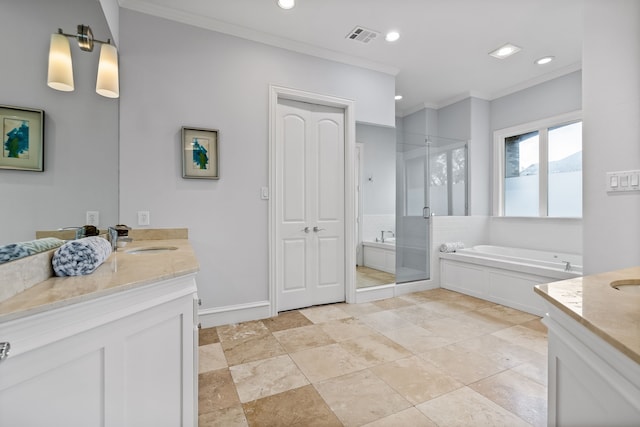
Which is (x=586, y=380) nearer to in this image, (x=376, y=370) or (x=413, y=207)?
(x=376, y=370)

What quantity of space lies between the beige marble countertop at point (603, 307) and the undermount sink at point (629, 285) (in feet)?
0.06

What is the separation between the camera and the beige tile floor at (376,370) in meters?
1.52

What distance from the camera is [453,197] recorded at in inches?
169

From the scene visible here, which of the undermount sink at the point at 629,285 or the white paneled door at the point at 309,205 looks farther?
the white paneled door at the point at 309,205

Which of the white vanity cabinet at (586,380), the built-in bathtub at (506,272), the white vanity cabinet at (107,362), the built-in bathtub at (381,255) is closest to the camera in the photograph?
the white vanity cabinet at (586,380)

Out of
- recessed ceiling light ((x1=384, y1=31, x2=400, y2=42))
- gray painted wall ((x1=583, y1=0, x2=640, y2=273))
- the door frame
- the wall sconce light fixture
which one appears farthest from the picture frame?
gray painted wall ((x1=583, y1=0, x2=640, y2=273))

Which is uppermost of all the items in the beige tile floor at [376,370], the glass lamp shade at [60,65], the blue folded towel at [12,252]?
the glass lamp shade at [60,65]

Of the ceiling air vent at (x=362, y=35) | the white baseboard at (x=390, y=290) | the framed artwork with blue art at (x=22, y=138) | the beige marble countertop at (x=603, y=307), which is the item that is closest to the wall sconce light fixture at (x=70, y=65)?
the framed artwork with blue art at (x=22, y=138)

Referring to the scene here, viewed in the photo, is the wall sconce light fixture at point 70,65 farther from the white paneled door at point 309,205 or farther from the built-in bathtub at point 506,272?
the built-in bathtub at point 506,272

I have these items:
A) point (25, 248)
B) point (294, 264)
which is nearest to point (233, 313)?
point (294, 264)

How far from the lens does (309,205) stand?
10.4 ft

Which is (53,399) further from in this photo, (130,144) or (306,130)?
(306,130)

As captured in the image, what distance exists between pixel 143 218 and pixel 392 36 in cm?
290

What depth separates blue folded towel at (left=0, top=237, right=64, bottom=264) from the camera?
30.4 inches
